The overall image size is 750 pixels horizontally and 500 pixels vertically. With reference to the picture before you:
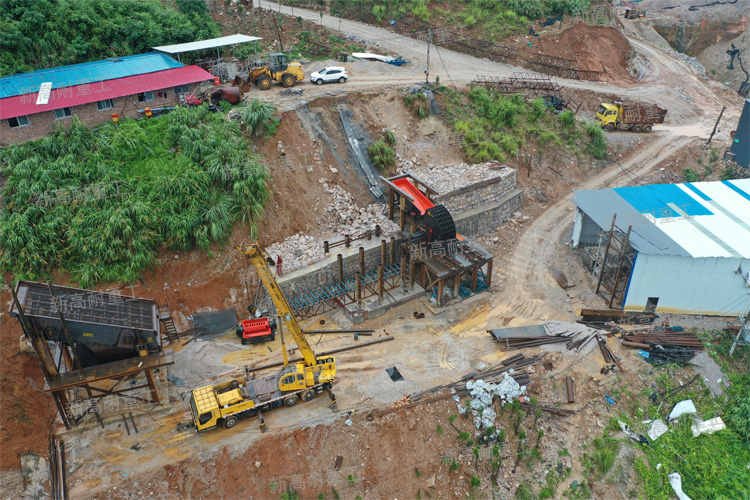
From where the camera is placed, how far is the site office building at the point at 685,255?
24.8m

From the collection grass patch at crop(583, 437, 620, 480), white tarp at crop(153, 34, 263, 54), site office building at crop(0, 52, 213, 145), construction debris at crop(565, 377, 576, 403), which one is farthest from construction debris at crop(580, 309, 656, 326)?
white tarp at crop(153, 34, 263, 54)

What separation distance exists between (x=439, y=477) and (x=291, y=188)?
17784mm

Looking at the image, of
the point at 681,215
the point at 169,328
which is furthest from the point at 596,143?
the point at 169,328

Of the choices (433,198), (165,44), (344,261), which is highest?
(165,44)

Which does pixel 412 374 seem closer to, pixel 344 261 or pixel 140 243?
pixel 344 261

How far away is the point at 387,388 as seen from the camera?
71.4ft

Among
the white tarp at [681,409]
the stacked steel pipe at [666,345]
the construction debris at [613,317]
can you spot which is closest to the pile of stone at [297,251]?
the construction debris at [613,317]

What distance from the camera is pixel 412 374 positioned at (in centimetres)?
2255

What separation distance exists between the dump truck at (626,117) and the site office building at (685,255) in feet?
49.9

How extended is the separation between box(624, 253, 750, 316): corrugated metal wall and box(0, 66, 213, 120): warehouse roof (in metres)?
27.9

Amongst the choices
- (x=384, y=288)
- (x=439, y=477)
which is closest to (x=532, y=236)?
(x=384, y=288)

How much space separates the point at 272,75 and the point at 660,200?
2591 centimetres

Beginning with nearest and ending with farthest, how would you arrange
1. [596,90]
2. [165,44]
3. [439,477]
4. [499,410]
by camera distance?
[439,477] < [499,410] < [165,44] < [596,90]

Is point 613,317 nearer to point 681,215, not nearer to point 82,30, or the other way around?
point 681,215
